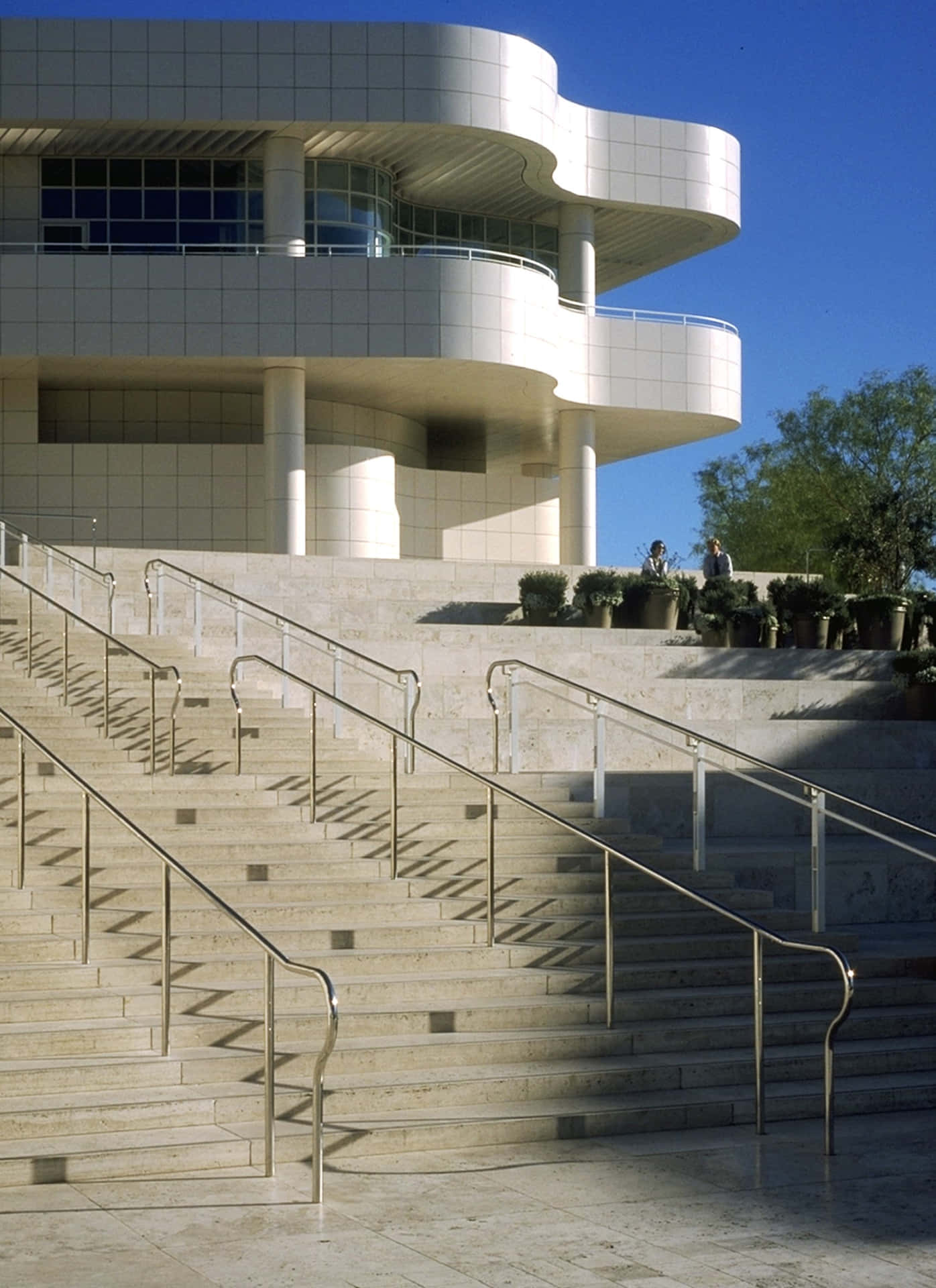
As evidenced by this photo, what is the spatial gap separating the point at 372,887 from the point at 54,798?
263 centimetres

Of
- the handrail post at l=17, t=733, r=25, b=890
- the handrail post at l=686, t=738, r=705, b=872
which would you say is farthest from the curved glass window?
the handrail post at l=17, t=733, r=25, b=890

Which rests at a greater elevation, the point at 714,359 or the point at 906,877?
the point at 714,359

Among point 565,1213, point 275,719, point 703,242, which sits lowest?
point 565,1213

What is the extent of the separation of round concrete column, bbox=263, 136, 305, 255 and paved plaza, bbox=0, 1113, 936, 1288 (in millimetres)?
27234

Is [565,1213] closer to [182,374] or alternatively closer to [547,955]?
[547,955]

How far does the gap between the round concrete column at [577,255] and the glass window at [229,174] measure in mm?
7813

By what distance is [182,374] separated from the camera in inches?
1435

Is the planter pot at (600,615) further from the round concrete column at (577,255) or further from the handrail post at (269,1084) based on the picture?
the handrail post at (269,1084)

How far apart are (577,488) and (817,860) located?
26372mm

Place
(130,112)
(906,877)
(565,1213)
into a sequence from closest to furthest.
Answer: (565,1213) < (906,877) < (130,112)

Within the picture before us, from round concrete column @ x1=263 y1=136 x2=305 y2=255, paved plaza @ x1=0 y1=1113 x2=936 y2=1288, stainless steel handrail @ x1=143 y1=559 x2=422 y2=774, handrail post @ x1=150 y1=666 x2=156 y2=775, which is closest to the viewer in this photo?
paved plaza @ x1=0 y1=1113 x2=936 y2=1288

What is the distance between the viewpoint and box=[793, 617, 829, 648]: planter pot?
2625 cm

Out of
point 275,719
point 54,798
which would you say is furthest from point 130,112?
point 54,798

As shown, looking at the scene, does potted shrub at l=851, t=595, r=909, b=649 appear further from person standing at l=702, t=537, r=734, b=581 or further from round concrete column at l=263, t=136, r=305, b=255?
round concrete column at l=263, t=136, r=305, b=255
